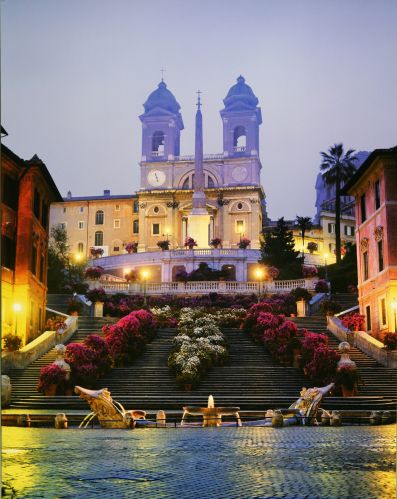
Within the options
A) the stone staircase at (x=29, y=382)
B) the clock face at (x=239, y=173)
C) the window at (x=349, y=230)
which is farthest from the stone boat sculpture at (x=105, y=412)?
the window at (x=349, y=230)

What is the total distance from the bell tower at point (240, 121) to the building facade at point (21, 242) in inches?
2830

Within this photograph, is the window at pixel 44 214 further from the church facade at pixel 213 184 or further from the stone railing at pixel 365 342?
the church facade at pixel 213 184

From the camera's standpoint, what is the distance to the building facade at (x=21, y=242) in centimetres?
3641

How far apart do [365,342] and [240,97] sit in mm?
84775

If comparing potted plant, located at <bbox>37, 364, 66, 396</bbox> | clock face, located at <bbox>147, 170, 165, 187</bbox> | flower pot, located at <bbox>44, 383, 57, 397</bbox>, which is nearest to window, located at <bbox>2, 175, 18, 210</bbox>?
potted plant, located at <bbox>37, 364, 66, 396</bbox>

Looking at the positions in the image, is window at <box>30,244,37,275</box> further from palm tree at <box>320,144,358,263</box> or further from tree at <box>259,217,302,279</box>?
palm tree at <box>320,144,358,263</box>

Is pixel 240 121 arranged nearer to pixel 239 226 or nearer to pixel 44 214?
pixel 239 226

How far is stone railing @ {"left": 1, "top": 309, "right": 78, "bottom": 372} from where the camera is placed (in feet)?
106

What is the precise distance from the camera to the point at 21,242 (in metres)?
38.7

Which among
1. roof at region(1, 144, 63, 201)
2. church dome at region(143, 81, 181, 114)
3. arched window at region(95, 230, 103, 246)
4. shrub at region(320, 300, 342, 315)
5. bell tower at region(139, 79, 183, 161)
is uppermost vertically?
church dome at region(143, 81, 181, 114)

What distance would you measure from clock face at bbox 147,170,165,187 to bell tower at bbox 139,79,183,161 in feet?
8.92

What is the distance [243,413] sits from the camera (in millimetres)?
22359

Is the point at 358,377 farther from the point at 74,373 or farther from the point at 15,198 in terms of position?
the point at 15,198

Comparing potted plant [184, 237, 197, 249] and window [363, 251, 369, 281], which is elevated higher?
potted plant [184, 237, 197, 249]
